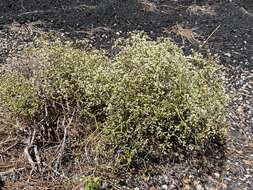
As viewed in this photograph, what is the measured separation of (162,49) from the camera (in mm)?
5688

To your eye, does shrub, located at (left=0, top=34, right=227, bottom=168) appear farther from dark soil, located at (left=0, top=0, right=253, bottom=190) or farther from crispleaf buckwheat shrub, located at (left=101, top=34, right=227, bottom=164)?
dark soil, located at (left=0, top=0, right=253, bottom=190)

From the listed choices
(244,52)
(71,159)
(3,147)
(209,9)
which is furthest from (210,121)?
(209,9)

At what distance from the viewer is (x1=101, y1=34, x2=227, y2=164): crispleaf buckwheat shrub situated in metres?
5.21

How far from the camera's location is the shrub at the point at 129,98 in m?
5.24

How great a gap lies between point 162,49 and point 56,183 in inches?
69.8

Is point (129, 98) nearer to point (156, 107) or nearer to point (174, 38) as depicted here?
point (156, 107)

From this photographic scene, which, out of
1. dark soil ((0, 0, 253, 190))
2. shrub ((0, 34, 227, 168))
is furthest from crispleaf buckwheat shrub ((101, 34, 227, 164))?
dark soil ((0, 0, 253, 190))

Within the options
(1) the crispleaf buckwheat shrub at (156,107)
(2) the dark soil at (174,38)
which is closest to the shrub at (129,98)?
(1) the crispleaf buckwheat shrub at (156,107)

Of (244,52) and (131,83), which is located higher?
(131,83)

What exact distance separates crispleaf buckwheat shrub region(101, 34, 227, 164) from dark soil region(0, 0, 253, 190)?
26 cm

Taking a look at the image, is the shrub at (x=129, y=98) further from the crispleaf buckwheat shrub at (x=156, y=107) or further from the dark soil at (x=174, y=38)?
the dark soil at (x=174, y=38)

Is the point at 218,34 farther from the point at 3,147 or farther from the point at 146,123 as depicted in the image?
the point at 3,147

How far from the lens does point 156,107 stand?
521 cm

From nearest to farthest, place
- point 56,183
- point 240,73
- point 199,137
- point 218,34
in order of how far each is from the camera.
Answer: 1. point 56,183
2. point 199,137
3. point 240,73
4. point 218,34
